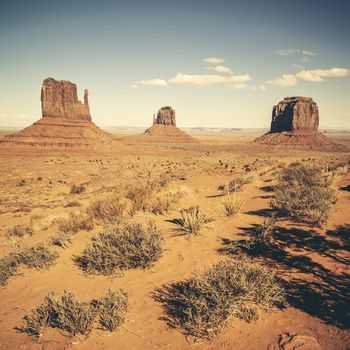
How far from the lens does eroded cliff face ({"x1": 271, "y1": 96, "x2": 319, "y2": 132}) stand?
308 feet

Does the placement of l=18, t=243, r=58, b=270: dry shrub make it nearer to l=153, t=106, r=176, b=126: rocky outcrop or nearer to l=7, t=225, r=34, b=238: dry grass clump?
l=7, t=225, r=34, b=238: dry grass clump

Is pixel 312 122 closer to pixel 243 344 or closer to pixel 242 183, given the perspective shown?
pixel 242 183

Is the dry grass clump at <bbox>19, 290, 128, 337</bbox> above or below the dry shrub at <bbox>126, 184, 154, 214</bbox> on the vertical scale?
below

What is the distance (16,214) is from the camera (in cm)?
1331

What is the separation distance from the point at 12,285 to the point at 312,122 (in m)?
107

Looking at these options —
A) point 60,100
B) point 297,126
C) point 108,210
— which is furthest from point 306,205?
point 297,126

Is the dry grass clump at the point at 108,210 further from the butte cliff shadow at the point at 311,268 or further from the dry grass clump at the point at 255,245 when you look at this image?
the dry grass clump at the point at 255,245

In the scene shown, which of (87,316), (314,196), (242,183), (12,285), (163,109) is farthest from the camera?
(163,109)

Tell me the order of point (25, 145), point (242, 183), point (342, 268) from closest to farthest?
point (342, 268) → point (242, 183) → point (25, 145)

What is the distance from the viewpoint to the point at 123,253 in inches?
206

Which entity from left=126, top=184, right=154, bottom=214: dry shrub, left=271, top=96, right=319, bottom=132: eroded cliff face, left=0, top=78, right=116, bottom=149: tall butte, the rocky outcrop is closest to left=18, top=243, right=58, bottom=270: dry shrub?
left=126, top=184, right=154, bottom=214: dry shrub

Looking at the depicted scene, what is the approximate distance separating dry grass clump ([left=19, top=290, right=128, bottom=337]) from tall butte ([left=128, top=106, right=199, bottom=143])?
3806 inches

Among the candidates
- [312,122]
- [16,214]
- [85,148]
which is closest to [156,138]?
[85,148]

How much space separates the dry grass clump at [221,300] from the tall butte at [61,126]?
61.1m
